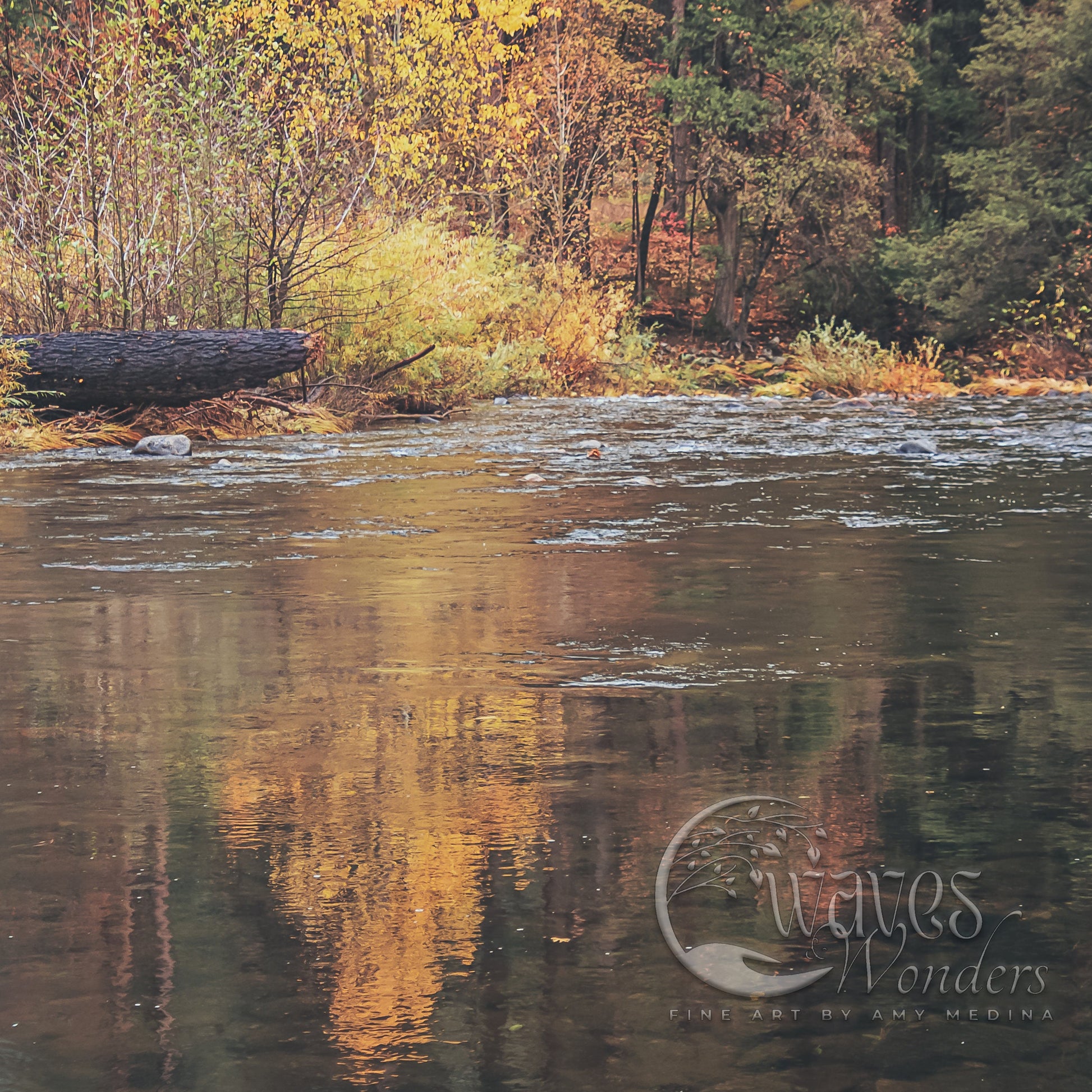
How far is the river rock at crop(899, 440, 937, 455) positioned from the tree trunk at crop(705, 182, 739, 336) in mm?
20991

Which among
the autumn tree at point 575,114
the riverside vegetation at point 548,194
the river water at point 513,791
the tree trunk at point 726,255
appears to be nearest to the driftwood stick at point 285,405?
the riverside vegetation at point 548,194

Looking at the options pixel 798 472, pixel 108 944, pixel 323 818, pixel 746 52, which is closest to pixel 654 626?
pixel 323 818

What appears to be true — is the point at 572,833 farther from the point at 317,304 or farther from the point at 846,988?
the point at 317,304

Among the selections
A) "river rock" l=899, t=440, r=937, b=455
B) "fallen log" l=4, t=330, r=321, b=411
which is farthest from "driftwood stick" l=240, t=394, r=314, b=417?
"river rock" l=899, t=440, r=937, b=455

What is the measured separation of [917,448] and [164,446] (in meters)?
7.64

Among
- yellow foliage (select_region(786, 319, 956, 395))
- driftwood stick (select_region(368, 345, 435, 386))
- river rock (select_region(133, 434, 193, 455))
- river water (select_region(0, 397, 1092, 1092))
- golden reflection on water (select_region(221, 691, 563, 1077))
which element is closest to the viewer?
river water (select_region(0, 397, 1092, 1092))

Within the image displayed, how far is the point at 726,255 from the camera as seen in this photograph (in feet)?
129

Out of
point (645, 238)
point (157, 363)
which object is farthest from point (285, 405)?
point (645, 238)

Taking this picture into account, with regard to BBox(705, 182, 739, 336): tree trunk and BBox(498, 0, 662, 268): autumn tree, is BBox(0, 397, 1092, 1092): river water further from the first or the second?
BBox(705, 182, 739, 336): tree trunk

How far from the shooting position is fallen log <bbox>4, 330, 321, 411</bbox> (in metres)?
18.4

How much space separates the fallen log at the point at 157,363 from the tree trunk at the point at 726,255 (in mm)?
21302

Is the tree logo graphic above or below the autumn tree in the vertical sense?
below

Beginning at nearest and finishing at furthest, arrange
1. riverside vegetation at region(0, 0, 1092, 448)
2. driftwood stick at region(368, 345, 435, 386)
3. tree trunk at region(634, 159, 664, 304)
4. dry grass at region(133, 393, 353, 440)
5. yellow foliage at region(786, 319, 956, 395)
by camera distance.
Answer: dry grass at region(133, 393, 353, 440)
riverside vegetation at region(0, 0, 1092, 448)
driftwood stick at region(368, 345, 435, 386)
yellow foliage at region(786, 319, 956, 395)
tree trunk at region(634, 159, 664, 304)

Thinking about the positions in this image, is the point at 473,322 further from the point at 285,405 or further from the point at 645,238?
the point at 645,238
